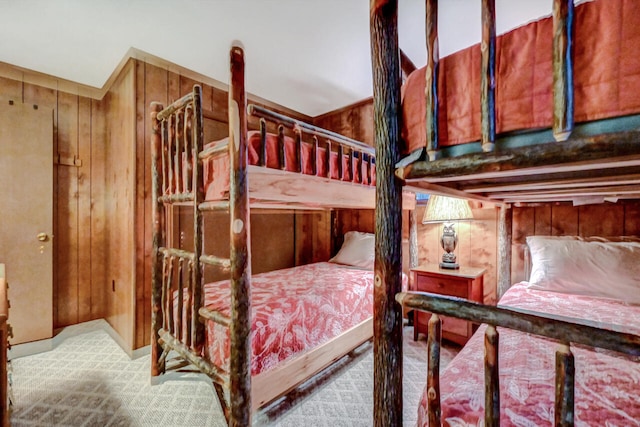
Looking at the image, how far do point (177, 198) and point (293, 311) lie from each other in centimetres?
99

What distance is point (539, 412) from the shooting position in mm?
716

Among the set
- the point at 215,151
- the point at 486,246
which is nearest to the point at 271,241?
the point at 215,151

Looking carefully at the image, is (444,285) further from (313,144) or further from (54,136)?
(54,136)

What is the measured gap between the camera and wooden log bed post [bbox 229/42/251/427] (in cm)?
130

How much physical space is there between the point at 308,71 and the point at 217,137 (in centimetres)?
115

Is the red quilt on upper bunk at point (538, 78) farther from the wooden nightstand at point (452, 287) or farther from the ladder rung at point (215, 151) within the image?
the wooden nightstand at point (452, 287)

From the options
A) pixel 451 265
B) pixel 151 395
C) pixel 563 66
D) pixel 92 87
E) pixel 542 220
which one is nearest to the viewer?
pixel 563 66

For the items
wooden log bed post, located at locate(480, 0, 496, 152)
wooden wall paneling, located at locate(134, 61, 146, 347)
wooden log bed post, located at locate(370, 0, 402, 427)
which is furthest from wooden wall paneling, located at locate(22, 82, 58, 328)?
wooden log bed post, located at locate(480, 0, 496, 152)

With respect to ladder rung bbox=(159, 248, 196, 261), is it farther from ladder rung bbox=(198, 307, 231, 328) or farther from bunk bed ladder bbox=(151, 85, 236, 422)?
ladder rung bbox=(198, 307, 231, 328)

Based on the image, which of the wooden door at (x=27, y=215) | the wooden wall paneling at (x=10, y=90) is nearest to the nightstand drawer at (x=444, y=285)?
the wooden door at (x=27, y=215)

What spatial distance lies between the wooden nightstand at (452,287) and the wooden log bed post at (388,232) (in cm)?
146

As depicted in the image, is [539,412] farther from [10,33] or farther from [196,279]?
[10,33]

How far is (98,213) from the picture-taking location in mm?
2967

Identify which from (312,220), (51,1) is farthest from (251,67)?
(312,220)
